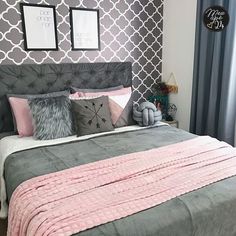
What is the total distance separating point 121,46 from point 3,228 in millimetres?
2234

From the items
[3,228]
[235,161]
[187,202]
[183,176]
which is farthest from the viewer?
[3,228]

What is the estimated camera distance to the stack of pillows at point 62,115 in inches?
92.2

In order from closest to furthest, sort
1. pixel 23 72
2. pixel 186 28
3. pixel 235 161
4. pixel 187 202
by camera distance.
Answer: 1. pixel 187 202
2. pixel 235 161
3. pixel 23 72
4. pixel 186 28

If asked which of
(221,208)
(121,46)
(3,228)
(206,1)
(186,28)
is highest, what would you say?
(206,1)

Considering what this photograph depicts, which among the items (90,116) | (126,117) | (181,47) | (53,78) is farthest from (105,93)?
(181,47)

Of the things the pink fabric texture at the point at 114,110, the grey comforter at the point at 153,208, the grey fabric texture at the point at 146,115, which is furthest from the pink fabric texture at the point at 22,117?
the grey fabric texture at the point at 146,115

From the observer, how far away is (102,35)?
9.82ft

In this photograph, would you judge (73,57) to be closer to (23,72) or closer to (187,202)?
(23,72)

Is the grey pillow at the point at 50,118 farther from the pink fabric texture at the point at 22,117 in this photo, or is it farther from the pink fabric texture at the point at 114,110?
the pink fabric texture at the point at 114,110

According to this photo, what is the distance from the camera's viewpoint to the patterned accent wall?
101 inches

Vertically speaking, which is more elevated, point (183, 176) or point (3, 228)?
point (183, 176)

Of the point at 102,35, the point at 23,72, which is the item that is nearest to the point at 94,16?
the point at 102,35

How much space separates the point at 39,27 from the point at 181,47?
166 cm

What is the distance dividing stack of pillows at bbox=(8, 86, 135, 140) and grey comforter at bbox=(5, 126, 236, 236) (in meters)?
0.23
